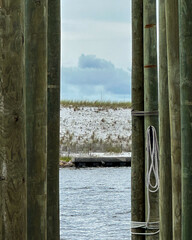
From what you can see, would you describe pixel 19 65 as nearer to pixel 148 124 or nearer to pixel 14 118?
pixel 14 118

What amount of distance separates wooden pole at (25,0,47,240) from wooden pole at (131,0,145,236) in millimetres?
2011

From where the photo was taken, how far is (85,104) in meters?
52.2

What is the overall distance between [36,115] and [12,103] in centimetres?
53

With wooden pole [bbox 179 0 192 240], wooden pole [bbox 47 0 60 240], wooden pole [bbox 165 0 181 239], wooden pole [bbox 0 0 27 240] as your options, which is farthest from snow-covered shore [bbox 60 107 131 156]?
wooden pole [bbox 179 0 192 240]

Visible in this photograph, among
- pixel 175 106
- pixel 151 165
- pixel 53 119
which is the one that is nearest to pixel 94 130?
pixel 151 165

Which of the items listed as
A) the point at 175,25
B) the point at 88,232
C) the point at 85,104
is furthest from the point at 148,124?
the point at 85,104

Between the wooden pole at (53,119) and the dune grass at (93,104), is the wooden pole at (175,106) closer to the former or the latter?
the wooden pole at (53,119)

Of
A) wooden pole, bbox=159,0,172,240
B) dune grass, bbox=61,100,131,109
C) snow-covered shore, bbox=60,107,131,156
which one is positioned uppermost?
dune grass, bbox=61,100,131,109

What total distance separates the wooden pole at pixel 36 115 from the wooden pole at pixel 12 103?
1.51 ft

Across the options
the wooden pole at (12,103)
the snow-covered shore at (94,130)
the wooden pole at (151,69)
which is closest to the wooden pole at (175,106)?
the wooden pole at (12,103)

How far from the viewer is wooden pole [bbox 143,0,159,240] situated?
637 centimetres

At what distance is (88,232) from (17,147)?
12863 millimetres

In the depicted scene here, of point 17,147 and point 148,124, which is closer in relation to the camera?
point 17,147

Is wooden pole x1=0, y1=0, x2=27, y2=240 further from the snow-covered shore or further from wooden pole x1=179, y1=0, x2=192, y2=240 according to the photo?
the snow-covered shore
